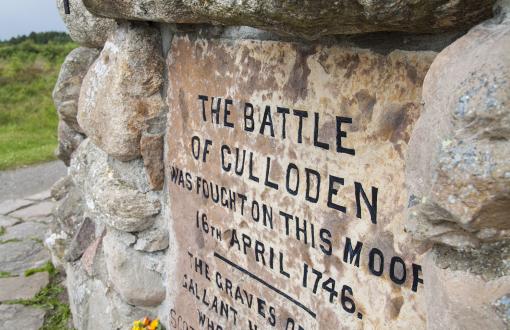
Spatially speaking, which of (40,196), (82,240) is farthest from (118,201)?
(40,196)

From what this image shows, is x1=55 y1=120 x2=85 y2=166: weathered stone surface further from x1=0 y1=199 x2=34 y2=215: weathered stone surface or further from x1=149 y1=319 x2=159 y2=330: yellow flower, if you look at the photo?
x1=0 y1=199 x2=34 y2=215: weathered stone surface

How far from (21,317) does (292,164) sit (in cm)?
192

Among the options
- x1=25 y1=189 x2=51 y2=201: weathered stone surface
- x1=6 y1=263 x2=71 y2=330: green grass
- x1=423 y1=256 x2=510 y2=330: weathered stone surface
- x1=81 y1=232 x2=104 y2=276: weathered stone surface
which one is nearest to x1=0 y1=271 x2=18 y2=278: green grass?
x1=6 y1=263 x2=71 y2=330: green grass

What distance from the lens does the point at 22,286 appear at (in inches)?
114

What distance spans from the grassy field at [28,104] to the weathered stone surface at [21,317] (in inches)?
116

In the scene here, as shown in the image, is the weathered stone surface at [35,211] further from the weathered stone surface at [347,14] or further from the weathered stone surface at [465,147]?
the weathered stone surface at [465,147]

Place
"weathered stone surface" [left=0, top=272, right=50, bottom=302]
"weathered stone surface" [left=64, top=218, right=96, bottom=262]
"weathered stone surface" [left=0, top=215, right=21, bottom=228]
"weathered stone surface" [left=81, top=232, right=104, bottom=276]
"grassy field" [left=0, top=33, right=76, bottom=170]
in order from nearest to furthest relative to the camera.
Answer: "weathered stone surface" [left=81, top=232, right=104, bottom=276]
"weathered stone surface" [left=64, top=218, right=96, bottom=262]
"weathered stone surface" [left=0, top=272, right=50, bottom=302]
"weathered stone surface" [left=0, top=215, right=21, bottom=228]
"grassy field" [left=0, top=33, right=76, bottom=170]

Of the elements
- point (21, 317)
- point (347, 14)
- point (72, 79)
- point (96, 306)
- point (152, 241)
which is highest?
point (347, 14)

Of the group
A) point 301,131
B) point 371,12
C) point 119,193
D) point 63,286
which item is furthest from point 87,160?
point 371,12

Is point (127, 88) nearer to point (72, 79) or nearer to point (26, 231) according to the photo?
point (72, 79)

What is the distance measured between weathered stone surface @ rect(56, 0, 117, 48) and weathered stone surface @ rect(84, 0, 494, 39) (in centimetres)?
106

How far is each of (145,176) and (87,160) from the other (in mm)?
396

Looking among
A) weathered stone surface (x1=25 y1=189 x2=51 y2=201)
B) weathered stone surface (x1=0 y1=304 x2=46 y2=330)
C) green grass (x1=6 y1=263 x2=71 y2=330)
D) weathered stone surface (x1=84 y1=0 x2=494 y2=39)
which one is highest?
weathered stone surface (x1=84 y1=0 x2=494 y2=39)

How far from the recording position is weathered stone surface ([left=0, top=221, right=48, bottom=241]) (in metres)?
3.56
